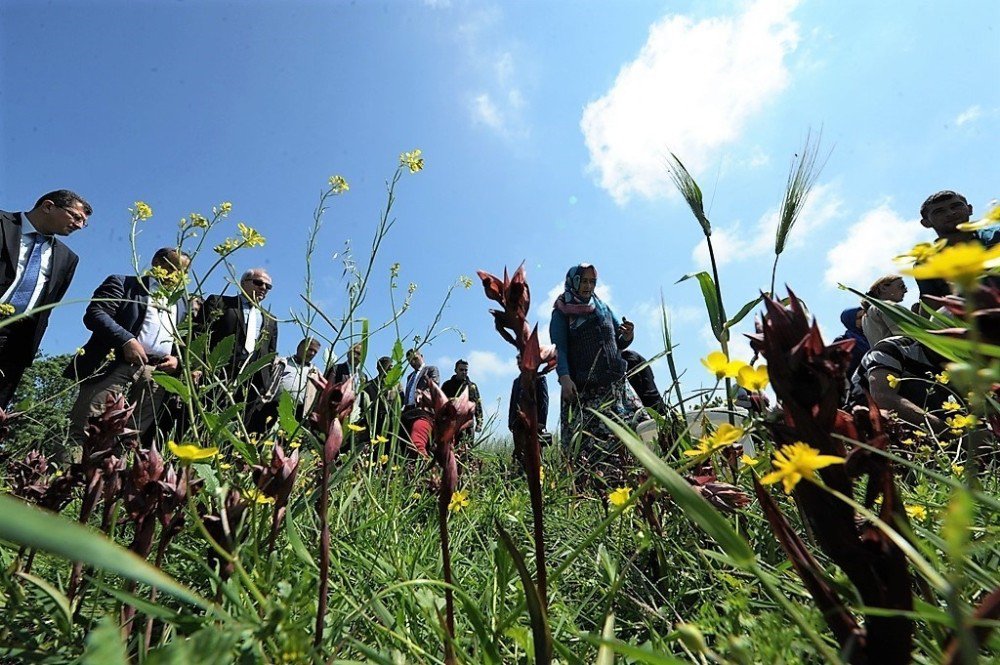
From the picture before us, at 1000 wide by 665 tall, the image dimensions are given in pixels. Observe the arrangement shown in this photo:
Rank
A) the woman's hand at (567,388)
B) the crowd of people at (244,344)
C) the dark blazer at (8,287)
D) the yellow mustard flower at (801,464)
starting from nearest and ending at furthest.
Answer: the yellow mustard flower at (801,464), the crowd of people at (244,344), the dark blazer at (8,287), the woman's hand at (567,388)

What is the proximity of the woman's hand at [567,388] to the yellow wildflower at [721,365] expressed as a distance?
10.4ft

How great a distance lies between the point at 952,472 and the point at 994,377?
138 cm

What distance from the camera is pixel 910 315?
62 centimetres

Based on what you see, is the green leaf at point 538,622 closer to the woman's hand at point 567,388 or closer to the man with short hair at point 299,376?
the man with short hair at point 299,376

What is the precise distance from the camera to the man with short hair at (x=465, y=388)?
1.38 m

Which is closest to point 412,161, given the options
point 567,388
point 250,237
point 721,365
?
point 250,237

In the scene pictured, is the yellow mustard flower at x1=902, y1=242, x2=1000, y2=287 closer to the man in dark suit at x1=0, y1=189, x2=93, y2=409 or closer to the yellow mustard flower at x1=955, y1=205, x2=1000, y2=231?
the yellow mustard flower at x1=955, y1=205, x2=1000, y2=231

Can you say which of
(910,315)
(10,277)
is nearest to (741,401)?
(910,315)

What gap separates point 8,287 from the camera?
2994 mm

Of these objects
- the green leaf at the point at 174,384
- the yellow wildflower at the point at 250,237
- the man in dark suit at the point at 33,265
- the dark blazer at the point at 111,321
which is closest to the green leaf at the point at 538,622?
the green leaf at the point at 174,384

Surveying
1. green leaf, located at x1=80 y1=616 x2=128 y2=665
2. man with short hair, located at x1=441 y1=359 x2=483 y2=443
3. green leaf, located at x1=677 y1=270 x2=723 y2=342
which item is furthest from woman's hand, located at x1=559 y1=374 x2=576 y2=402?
green leaf, located at x1=80 y1=616 x2=128 y2=665

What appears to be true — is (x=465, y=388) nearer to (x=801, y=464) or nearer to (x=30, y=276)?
(x=801, y=464)

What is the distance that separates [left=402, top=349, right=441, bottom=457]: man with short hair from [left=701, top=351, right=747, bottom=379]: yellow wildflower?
32 centimetres

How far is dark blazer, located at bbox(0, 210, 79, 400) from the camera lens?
2.89m
